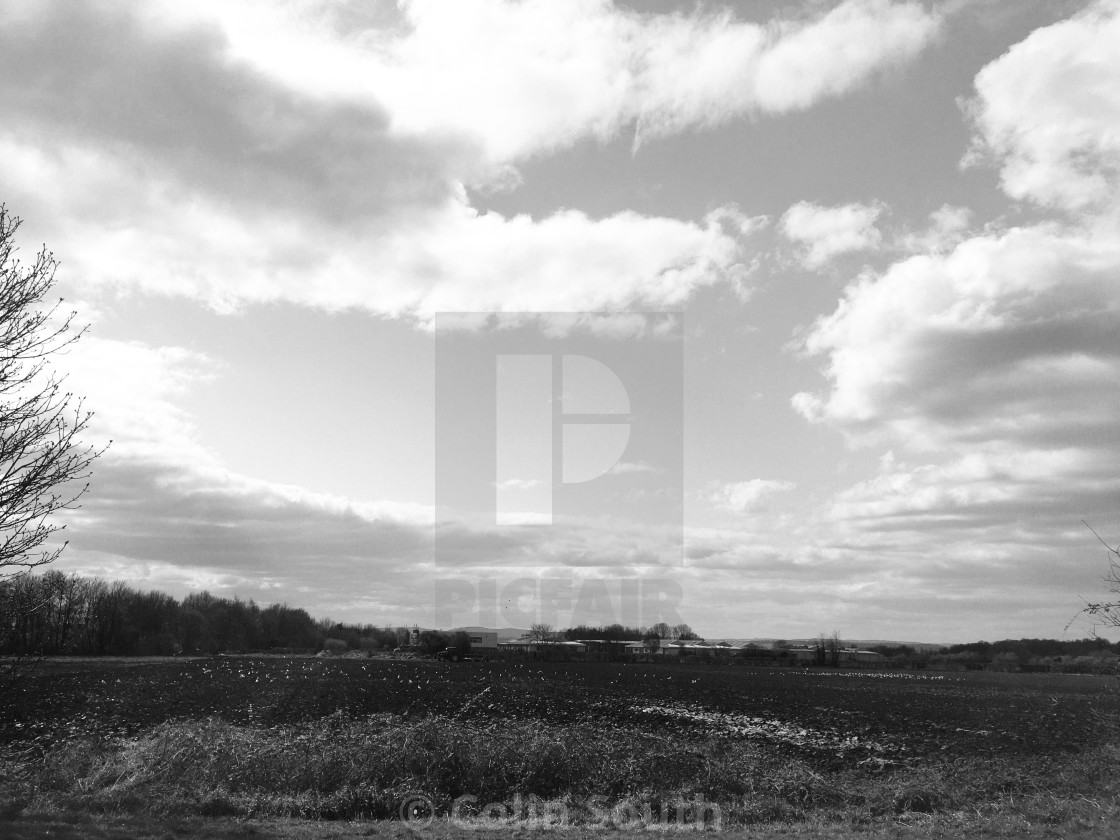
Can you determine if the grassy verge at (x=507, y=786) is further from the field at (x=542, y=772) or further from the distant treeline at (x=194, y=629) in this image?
the distant treeline at (x=194, y=629)

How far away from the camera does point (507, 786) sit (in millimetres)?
15133

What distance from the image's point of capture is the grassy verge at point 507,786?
13.0 m

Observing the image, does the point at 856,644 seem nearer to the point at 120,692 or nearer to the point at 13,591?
the point at 120,692

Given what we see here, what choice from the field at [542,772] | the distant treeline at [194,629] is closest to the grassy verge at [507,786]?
the field at [542,772]

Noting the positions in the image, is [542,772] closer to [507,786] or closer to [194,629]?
[507,786]

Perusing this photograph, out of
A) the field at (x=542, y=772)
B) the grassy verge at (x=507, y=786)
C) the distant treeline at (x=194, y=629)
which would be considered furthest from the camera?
the distant treeline at (x=194, y=629)

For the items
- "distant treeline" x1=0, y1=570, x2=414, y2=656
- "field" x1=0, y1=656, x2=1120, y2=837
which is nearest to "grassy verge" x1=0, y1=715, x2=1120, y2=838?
"field" x1=0, y1=656, x2=1120, y2=837

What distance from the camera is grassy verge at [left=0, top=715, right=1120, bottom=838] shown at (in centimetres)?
1302

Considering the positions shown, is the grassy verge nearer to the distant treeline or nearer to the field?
the field

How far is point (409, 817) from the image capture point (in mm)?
13508

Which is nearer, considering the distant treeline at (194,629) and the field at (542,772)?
the field at (542,772)

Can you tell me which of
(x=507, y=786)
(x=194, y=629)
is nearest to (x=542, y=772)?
(x=507, y=786)

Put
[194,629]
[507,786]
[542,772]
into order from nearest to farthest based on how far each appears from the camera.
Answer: [507,786] < [542,772] < [194,629]

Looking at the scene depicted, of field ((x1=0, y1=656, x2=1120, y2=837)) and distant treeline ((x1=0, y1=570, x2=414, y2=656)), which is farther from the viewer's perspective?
distant treeline ((x1=0, y1=570, x2=414, y2=656))
